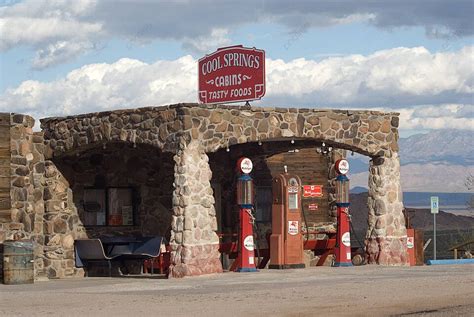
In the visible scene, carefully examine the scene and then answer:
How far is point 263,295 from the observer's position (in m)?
19.3

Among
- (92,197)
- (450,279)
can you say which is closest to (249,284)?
(450,279)

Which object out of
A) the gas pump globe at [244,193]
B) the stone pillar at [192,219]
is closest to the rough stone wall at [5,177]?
the stone pillar at [192,219]

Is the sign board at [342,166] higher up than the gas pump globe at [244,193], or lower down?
higher up

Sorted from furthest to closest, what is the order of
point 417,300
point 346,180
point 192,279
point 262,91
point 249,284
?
1. point 262,91
2. point 346,180
3. point 192,279
4. point 249,284
5. point 417,300

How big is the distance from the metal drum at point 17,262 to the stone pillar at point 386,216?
8622mm

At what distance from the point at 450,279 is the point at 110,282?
7.08 m

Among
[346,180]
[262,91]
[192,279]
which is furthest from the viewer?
[262,91]

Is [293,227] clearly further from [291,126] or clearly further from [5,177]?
[5,177]

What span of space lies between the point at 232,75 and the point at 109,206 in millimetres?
4906

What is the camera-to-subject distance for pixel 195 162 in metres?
24.9

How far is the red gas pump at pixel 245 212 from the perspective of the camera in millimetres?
25484

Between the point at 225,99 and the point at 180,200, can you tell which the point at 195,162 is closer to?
the point at 180,200

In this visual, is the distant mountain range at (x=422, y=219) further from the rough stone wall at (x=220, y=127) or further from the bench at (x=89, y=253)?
the bench at (x=89, y=253)

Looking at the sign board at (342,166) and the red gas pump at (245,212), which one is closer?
the red gas pump at (245,212)
